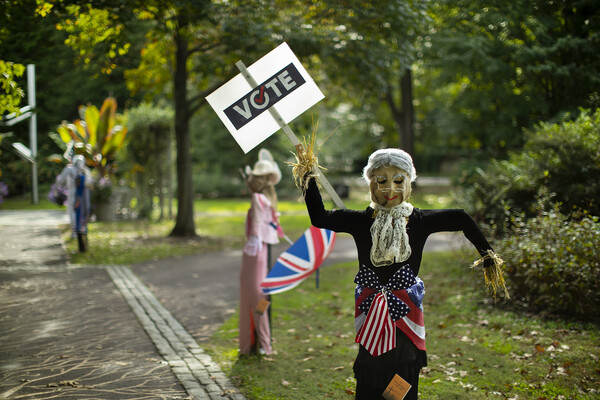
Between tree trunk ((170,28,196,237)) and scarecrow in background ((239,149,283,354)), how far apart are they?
882 cm

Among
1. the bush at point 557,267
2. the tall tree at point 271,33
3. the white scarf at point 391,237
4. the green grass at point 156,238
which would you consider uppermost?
the tall tree at point 271,33

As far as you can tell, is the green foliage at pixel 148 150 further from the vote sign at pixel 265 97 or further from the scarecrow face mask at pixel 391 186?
the scarecrow face mask at pixel 391 186

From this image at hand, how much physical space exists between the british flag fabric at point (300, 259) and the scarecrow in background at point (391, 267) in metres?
1.38

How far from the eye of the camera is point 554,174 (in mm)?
7820

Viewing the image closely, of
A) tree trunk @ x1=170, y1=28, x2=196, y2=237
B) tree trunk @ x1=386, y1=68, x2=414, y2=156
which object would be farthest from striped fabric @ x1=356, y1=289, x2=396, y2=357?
tree trunk @ x1=386, y1=68, x2=414, y2=156

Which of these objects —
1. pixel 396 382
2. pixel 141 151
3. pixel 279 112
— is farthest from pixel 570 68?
pixel 141 151

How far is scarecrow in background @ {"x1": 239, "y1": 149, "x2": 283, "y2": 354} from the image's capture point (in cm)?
564

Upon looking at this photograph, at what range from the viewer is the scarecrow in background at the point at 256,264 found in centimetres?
564

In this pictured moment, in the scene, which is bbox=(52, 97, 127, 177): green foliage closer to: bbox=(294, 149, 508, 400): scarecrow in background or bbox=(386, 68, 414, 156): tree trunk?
bbox=(386, 68, 414, 156): tree trunk

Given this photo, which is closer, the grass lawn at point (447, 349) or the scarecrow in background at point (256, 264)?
the grass lawn at point (447, 349)

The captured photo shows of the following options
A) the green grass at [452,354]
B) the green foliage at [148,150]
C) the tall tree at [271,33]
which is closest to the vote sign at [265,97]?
the green grass at [452,354]

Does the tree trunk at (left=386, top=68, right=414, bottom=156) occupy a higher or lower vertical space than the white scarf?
higher

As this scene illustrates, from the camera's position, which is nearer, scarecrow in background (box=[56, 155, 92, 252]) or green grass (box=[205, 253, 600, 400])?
green grass (box=[205, 253, 600, 400])

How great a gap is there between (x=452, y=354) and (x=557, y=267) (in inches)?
64.6
